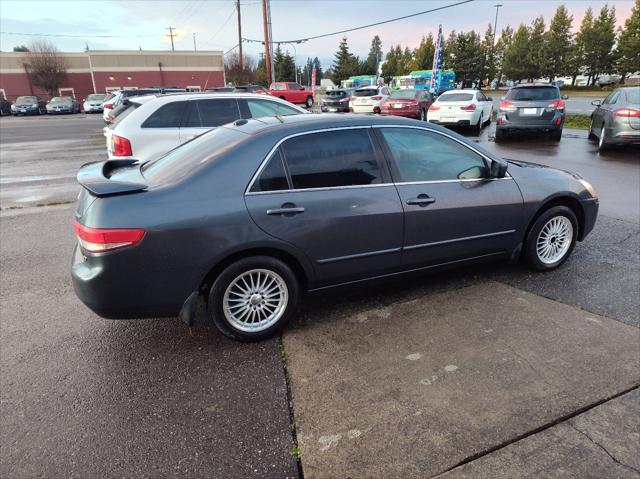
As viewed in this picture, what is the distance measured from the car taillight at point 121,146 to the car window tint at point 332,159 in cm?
440

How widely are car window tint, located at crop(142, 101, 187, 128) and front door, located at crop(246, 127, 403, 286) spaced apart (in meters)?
4.48

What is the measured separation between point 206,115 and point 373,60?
118819 millimetres

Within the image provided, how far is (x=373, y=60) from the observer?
11694cm

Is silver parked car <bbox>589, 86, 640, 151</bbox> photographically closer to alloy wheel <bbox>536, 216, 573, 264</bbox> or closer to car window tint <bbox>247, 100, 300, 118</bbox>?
alloy wheel <bbox>536, 216, 573, 264</bbox>

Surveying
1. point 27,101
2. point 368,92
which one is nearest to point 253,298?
point 368,92

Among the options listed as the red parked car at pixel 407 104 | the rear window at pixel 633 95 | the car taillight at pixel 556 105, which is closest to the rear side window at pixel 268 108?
the rear window at pixel 633 95

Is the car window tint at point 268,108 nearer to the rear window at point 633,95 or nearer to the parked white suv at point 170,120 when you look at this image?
the parked white suv at point 170,120

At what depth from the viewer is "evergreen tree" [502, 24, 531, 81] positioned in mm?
60312

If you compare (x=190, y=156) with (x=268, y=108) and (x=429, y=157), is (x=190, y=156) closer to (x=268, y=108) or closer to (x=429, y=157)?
(x=429, y=157)

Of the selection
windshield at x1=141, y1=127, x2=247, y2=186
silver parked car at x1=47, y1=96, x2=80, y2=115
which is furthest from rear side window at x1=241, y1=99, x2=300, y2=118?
silver parked car at x1=47, y1=96, x2=80, y2=115

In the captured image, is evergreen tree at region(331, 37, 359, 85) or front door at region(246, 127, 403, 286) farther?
evergreen tree at region(331, 37, 359, 85)

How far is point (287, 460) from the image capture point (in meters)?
2.35

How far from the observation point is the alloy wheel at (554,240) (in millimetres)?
4438

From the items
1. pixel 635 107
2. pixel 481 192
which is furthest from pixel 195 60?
pixel 481 192
